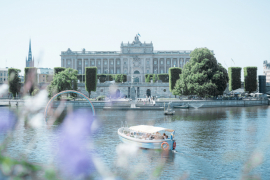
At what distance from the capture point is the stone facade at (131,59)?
163625 mm

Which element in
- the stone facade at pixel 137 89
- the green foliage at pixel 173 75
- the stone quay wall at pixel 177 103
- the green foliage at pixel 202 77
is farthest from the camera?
the stone facade at pixel 137 89

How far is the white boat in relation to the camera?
3303 cm

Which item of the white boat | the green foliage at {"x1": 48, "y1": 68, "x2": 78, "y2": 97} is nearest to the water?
the white boat

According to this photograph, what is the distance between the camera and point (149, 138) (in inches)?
1357

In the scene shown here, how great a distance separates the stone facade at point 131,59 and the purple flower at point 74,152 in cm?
11528

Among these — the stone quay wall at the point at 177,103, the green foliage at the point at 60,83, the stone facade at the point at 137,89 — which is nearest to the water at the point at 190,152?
the stone quay wall at the point at 177,103

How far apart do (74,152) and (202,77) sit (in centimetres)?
5784

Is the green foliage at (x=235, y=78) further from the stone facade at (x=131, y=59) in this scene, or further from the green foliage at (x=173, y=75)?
the stone facade at (x=131, y=59)

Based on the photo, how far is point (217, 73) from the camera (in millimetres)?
87000

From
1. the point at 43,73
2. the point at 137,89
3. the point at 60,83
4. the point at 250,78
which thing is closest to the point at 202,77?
the point at 250,78

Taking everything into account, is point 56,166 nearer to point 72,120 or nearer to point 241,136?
point 241,136

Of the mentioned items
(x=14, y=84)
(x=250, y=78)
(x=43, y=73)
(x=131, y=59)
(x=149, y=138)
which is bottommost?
(x=149, y=138)

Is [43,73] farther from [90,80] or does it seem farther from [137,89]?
[90,80]

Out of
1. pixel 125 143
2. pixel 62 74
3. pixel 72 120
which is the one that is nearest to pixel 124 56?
pixel 62 74
